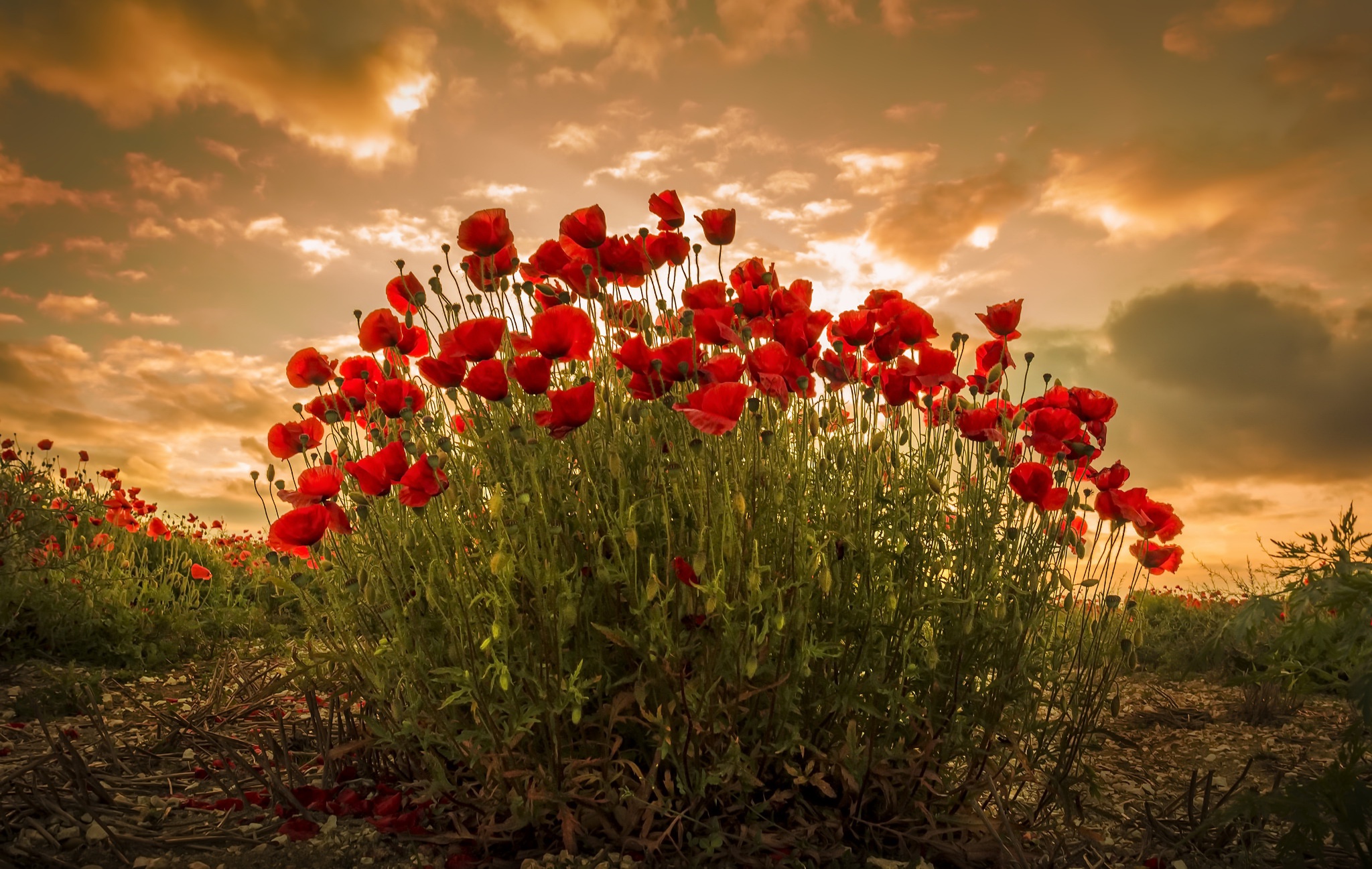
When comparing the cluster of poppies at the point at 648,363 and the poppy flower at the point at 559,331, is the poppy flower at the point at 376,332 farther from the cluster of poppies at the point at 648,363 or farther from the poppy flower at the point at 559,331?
the poppy flower at the point at 559,331

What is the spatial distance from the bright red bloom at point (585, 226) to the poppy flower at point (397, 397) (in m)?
0.73

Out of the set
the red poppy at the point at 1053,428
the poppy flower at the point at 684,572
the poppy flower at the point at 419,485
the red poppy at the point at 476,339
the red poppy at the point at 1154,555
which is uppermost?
the red poppy at the point at 1053,428

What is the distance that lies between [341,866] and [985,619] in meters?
2.06

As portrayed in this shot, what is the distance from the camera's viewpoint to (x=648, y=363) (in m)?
2.29

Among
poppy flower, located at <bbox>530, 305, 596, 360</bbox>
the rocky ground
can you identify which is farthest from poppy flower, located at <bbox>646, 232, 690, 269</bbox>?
the rocky ground

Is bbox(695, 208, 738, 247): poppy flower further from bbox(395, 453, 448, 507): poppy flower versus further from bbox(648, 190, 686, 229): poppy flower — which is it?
bbox(395, 453, 448, 507): poppy flower

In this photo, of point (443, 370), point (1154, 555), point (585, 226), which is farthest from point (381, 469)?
point (1154, 555)

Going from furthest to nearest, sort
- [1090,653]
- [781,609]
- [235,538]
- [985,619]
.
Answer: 1. [235,538]
2. [1090,653]
3. [985,619]
4. [781,609]

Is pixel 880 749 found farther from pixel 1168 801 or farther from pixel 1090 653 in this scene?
pixel 1168 801

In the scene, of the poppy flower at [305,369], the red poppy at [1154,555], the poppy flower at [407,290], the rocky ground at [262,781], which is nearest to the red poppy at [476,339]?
the poppy flower at [407,290]

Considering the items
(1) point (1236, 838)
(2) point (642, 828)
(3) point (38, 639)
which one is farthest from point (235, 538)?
(1) point (1236, 838)

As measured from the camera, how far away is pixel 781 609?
2.31m

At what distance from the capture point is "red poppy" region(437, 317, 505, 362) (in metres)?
2.35

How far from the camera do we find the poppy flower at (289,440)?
3.01 m
